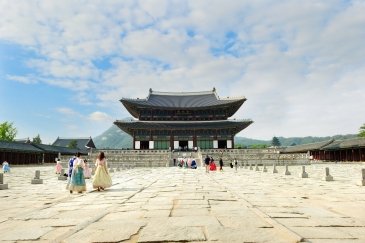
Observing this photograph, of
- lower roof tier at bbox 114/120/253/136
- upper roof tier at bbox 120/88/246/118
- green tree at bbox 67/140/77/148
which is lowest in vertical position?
green tree at bbox 67/140/77/148

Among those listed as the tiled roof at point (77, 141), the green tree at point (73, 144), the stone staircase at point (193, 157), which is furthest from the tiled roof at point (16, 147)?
the tiled roof at point (77, 141)

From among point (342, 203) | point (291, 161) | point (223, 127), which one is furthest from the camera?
point (223, 127)

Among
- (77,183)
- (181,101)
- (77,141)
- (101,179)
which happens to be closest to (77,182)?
(77,183)

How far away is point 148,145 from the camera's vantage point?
4688 centimetres

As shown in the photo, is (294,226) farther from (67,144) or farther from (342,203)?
(67,144)

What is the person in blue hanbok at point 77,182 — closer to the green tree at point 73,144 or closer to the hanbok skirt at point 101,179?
the hanbok skirt at point 101,179

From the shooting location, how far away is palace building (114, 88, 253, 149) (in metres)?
45.6

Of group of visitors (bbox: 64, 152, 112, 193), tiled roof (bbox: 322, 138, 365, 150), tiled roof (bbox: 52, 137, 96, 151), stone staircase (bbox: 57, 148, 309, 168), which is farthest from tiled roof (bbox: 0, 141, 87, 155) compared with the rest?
tiled roof (bbox: 322, 138, 365, 150)

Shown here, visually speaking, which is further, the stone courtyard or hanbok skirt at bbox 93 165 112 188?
hanbok skirt at bbox 93 165 112 188

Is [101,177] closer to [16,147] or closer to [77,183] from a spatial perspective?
[77,183]

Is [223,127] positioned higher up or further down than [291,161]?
higher up

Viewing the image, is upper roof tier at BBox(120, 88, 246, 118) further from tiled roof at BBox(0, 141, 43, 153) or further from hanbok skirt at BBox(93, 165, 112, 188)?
hanbok skirt at BBox(93, 165, 112, 188)

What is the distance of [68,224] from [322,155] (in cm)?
5099

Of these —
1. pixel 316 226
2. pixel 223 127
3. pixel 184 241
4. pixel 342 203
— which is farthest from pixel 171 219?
pixel 223 127
